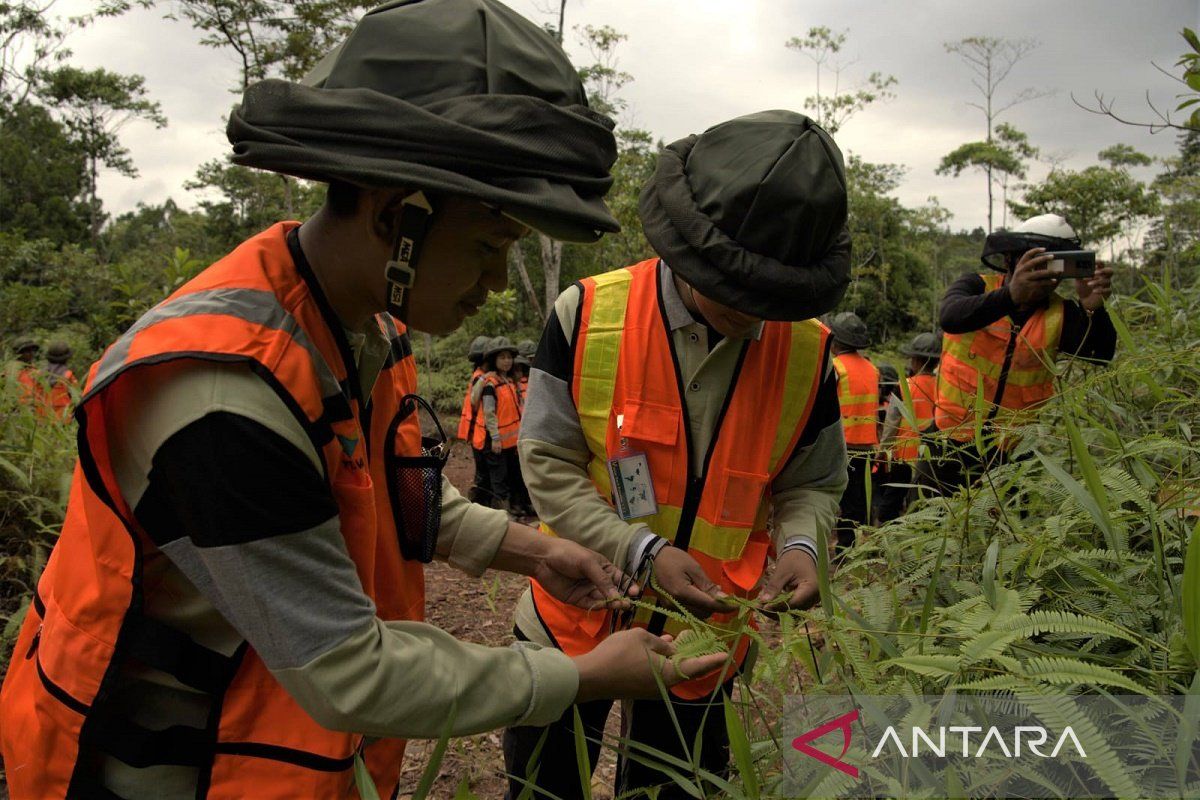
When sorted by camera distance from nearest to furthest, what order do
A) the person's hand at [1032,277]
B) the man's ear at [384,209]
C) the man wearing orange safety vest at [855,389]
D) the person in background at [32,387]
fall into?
the man's ear at [384,209], the person's hand at [1032,277], the person in background at [32,387], the man wearing orange safety vest at [855,389]

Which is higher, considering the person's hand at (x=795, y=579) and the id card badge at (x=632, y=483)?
the id card badge at (x=632, y=483)

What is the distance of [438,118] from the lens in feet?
3.17

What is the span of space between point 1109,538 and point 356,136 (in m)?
1.22

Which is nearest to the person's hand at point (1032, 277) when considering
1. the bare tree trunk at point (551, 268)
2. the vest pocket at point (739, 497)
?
the vest pocket at point (739, 497)

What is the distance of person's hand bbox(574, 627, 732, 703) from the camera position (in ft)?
4.15

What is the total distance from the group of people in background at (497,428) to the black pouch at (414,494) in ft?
25.1

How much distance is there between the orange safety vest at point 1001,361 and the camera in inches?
131

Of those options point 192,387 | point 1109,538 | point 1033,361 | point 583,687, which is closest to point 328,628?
point 192,387

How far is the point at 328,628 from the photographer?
97cm

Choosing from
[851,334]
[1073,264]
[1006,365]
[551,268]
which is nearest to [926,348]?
[851,334]

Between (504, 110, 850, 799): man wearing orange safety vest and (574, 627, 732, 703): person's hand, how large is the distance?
0.36 meters

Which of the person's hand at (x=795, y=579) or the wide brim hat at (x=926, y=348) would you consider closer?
the person's hand at (x=795, y=579)
